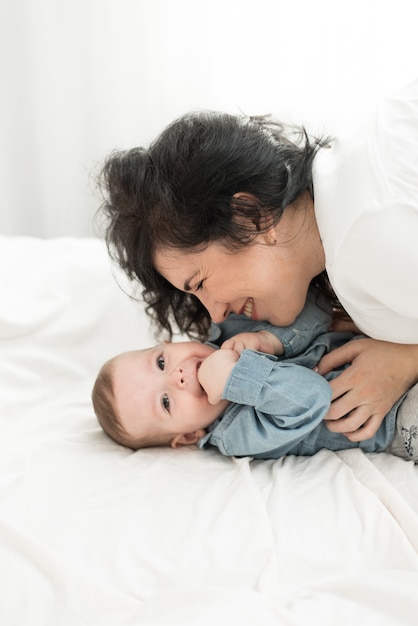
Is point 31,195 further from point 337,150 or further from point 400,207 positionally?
point 400,207

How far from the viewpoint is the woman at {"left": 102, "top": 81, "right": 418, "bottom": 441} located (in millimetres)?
1208

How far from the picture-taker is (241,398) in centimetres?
132

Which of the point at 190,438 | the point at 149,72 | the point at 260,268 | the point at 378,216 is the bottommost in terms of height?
the point at 190,438

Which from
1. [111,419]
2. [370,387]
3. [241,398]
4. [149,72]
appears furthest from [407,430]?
[149,72]

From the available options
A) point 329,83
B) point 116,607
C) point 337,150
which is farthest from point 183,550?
point 329,83

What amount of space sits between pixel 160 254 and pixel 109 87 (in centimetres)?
154

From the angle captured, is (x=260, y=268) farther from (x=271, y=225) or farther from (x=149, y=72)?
(x=149, y=72)

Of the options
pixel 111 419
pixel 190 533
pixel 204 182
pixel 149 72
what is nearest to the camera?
pixel 190 533

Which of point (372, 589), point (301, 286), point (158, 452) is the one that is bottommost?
point (158, 452)

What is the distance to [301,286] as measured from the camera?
1.41 metres

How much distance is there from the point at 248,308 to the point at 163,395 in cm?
26

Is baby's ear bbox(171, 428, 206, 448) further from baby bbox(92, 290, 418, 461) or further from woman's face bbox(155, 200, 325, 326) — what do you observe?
woman's face bbox(155, 200, 325, 326)

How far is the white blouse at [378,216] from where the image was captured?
1114mm

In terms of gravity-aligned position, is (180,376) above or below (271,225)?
below
